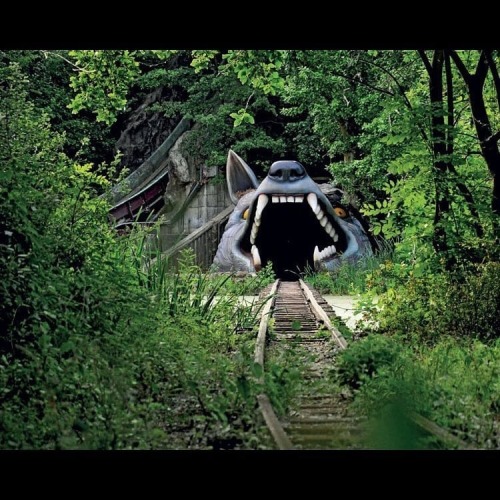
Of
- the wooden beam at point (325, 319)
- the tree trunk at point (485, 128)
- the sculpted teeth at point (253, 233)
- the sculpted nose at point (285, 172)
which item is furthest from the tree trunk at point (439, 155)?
the sculpted teeth at point (253, 233)

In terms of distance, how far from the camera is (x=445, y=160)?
800 cm

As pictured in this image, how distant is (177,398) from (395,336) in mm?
2900

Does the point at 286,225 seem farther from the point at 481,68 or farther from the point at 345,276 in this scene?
the point at 481,68

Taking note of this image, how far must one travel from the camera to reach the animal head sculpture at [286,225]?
1775 cm

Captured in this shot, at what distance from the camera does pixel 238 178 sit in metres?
20.1

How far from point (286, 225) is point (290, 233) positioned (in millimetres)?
332

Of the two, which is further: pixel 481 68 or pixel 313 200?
pixel 313 200

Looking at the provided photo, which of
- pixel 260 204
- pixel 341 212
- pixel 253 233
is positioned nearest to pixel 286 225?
pixel 341 212

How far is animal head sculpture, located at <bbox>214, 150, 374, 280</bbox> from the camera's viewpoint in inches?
699

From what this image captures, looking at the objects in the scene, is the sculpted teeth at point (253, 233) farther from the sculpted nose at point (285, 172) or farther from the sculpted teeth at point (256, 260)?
the sculpted nose at point (285, 172)

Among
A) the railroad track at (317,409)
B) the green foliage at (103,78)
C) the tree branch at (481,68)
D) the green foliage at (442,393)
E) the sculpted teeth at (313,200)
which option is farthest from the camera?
the sculpted teeth at (313,200)

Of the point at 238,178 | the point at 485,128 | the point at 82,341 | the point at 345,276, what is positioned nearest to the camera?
the point at 82,341

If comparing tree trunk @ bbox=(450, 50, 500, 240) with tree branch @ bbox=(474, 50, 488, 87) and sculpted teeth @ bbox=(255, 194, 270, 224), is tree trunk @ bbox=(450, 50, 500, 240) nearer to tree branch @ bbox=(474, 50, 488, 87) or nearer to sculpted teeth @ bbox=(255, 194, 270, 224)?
tree branch @ bbox=(474, 50, 488, 87)
